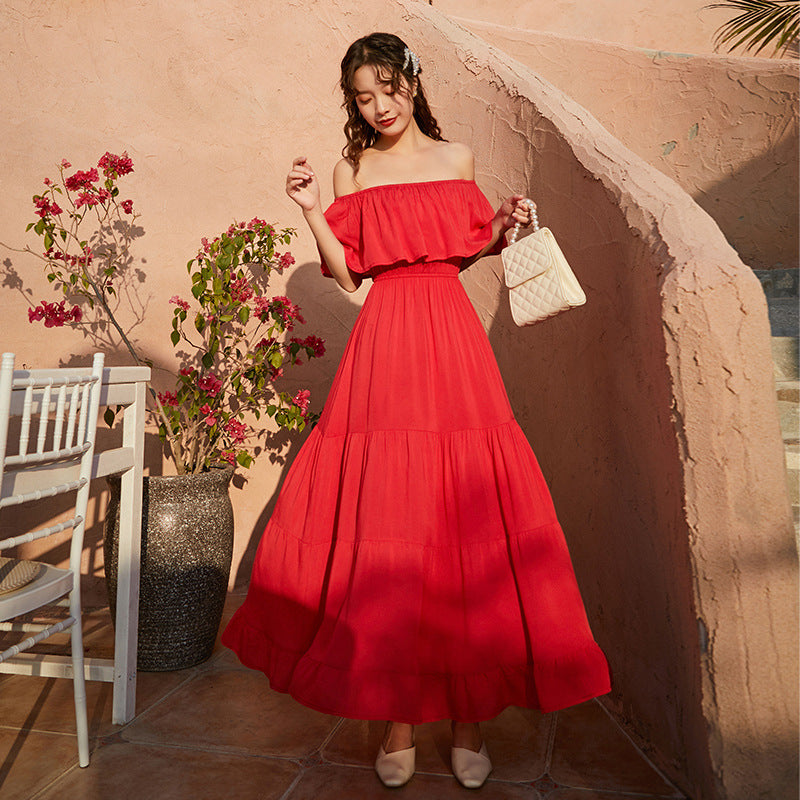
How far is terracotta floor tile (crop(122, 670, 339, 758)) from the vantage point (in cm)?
170

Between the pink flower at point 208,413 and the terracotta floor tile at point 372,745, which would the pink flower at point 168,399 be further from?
the terracotta floor tile at point 372,745

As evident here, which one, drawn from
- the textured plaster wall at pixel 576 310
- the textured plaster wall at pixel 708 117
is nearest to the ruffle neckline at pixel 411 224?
the textured plaster wall at pixel 576 310

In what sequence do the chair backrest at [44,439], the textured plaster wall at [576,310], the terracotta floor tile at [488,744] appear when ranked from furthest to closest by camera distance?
the terracotta floor tile at [488,744] → the chair backrest at [44,439] → the textured plaster wall at [576,310]

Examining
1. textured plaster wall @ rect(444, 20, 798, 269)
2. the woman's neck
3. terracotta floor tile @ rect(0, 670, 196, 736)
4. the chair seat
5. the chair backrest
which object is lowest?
terracotta floor tile @ rect(0, 670, 196, 736)

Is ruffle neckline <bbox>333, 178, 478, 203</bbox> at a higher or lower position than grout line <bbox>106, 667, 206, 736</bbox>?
higher

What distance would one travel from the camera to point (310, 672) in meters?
1.43

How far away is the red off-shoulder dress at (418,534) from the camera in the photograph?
55.6 inches

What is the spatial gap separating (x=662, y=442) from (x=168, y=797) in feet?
4.36

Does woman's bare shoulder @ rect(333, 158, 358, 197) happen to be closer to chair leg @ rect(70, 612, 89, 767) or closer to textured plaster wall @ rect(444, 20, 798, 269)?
chair leg @ rect(70, 612, 89, 767)

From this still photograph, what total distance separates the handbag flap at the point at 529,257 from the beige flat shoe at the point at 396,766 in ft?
3.61

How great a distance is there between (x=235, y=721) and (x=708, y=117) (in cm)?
348

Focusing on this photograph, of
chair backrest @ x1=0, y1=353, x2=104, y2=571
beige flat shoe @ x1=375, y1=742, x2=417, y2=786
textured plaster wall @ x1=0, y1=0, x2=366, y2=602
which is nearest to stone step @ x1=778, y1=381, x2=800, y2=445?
beige flat shoe @ x1=375, y1=742, x2=417, y2=786

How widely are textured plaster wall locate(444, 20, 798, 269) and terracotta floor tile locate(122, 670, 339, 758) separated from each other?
314 cm

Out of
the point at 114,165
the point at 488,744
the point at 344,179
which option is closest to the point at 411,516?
the point at 488,744
